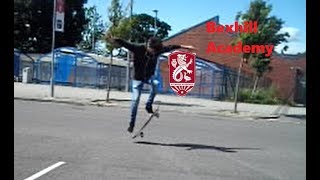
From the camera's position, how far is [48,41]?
6575 cm

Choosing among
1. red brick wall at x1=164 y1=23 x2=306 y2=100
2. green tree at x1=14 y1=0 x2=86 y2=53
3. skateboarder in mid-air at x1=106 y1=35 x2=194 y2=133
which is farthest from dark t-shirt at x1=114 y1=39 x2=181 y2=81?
green tree at x1=14 y1=0 x2=86 y2=53

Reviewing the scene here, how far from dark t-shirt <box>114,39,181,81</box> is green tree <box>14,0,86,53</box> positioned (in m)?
44.6

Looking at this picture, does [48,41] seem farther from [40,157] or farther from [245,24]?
[40,157]

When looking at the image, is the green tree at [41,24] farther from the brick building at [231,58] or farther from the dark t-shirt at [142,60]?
the dark t-shirt at [142,60]

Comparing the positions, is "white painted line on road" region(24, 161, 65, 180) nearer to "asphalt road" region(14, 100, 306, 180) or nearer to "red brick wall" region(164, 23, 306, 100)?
"asphalt road" region(14, 100, 306, 180)

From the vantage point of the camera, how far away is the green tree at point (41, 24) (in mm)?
56625

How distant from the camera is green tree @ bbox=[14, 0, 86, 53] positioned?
186 feet

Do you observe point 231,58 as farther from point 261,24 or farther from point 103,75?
point 261,24

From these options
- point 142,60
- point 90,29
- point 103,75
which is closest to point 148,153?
point 142,60

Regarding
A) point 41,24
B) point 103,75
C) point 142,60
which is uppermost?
point 41,24

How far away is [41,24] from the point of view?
197 ft

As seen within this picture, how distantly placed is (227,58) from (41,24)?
19.9 m

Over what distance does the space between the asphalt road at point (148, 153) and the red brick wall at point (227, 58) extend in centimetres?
3795
